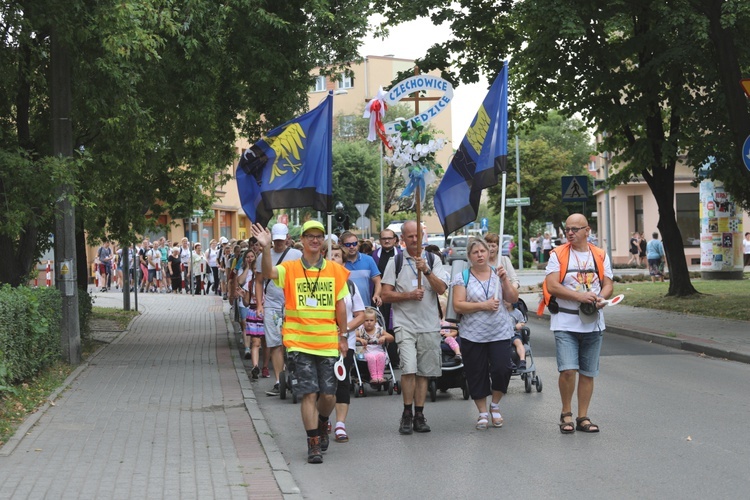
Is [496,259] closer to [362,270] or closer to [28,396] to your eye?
[362,270]

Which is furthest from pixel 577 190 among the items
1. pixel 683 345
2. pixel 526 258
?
pixel 526 258

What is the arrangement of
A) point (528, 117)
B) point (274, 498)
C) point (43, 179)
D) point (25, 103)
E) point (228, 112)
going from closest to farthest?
point (274, 498)
point (43, 179)
point (25, 103)
point (228, 112)
point (528, 117)

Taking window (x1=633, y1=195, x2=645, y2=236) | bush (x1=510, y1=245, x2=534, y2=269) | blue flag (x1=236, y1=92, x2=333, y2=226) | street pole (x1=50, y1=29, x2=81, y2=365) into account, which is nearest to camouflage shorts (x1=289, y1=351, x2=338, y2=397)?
blue flag (x1=236, y1=92, x2=333, y2=226)

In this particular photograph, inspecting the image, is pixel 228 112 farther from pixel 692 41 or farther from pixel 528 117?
pixel 528 117

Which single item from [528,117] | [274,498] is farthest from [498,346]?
[528,117]

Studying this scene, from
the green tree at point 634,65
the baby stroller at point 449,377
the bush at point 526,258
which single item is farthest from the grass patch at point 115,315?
the bush at point 526,258

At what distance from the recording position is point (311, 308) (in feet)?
28.5

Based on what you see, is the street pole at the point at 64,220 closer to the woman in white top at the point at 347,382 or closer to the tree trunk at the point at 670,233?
the woman in white top at the point at 347,382

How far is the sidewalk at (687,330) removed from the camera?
1638 cm

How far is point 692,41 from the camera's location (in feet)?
72.4

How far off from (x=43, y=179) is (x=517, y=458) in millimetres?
7630

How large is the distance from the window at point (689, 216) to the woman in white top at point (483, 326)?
1805 inches

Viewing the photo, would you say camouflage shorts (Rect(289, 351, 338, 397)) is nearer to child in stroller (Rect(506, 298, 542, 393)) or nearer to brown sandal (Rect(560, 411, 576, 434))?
brown sandal (Rect(560, 411, 576, 434))

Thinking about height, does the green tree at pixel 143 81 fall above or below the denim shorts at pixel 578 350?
above
